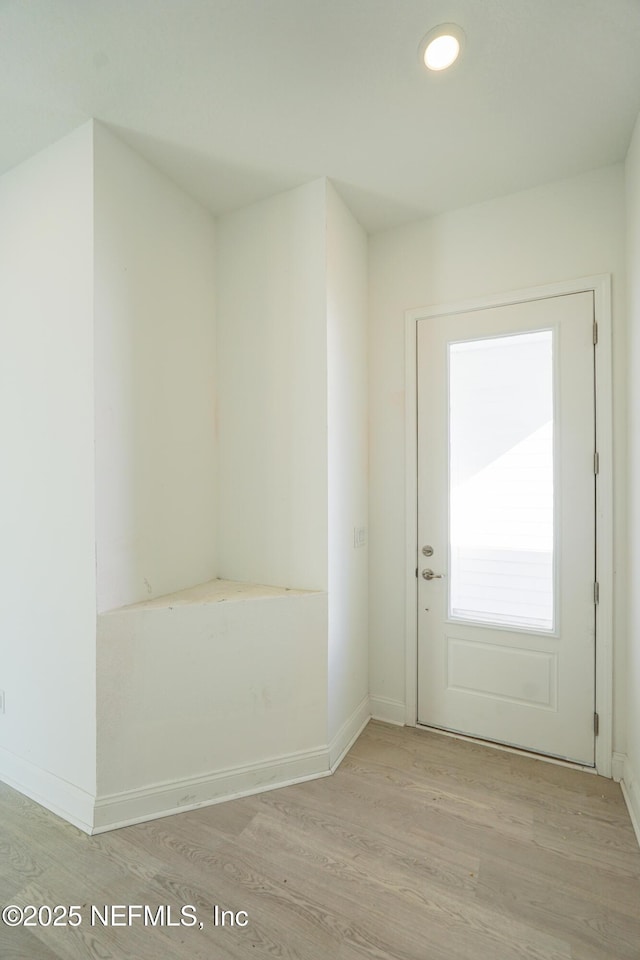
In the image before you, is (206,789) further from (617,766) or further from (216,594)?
(617,766)

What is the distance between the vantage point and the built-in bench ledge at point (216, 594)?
191 cm

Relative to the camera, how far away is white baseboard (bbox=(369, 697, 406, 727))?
2486 millimetres

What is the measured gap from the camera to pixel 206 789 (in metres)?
1.90

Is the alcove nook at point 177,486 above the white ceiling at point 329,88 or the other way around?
the other way around

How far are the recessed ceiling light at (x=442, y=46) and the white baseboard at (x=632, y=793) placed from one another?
113 inches

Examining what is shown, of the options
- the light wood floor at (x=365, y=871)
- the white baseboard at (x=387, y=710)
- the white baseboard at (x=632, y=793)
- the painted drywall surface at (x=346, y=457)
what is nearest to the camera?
the light wood floor at (x=365, y=871)

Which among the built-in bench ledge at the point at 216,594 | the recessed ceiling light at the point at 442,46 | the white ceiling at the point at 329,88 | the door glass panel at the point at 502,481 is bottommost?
the built-in bench ledge at the point at 216,594

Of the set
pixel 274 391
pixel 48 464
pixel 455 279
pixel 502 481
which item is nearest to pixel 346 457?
pixel 274 391

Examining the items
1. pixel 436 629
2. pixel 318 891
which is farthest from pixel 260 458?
pixel 318 891

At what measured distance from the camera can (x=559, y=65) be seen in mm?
1529

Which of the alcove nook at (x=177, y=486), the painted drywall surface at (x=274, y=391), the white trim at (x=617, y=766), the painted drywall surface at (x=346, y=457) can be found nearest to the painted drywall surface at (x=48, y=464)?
the alcove nook at (x=177, y=486)

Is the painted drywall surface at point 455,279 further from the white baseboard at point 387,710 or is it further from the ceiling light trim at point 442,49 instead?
the ceiling light trim at point 442,49

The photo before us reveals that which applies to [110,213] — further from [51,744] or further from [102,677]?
[51,744]

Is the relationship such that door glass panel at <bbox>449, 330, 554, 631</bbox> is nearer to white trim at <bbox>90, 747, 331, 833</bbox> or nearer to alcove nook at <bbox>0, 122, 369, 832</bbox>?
alcove nook at <bbox>0, 122, 369, 832</bbox>
